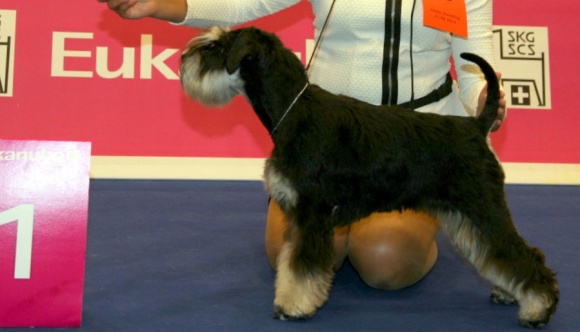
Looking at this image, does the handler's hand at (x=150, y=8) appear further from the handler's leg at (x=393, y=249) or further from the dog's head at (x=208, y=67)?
the handler's leg at (x=393, y=249)

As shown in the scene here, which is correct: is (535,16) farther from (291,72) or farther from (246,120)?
(291,72)

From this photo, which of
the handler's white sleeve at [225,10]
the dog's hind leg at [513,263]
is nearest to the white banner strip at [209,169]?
the handler's white sleeve at [225,10]

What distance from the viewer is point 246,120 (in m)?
4.00

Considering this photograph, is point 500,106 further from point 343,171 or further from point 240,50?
point 240,50

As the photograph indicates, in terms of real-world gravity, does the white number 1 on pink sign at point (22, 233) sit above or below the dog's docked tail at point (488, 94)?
below

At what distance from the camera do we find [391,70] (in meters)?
2.45

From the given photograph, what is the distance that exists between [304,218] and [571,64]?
2811 mm

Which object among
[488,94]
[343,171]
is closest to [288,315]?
[343,171]

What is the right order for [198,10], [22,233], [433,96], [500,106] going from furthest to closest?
[433,96], [198,10], [500,106], [22,233]

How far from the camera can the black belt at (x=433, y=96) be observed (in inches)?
96.6

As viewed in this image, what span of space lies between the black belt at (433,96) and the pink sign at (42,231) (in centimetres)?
113

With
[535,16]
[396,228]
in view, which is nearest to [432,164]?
[396,228]

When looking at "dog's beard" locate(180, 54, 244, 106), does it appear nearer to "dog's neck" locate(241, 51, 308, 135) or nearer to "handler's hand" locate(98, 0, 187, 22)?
"dog's neck" locate(241, 51, 308, 135)

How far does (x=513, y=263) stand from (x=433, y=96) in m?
0.74
